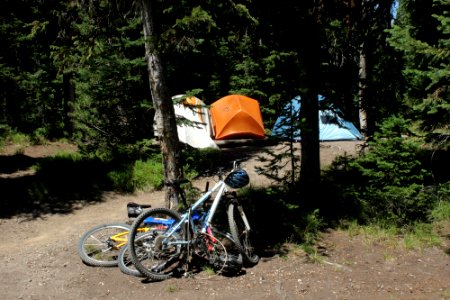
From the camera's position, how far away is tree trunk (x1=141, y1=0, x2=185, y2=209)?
6250 millimetres

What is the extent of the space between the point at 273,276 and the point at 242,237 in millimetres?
694

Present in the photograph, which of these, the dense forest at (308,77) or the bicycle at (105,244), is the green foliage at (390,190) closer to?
the dense forest at (308,77)

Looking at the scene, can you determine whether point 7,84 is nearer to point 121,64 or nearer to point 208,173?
point 121,64

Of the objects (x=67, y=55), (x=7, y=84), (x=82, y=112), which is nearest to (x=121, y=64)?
(x=82, y=112)

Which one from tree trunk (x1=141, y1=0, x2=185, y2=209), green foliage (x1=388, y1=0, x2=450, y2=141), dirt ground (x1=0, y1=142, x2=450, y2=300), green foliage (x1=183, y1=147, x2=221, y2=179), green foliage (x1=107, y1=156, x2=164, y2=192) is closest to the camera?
dirt ground (x1=0, y1=142, x2=450, y2=300)

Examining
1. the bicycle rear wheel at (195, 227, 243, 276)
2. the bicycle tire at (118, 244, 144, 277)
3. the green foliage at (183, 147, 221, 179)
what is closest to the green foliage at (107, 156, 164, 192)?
the green foliage at (183, 147, 221, 179)

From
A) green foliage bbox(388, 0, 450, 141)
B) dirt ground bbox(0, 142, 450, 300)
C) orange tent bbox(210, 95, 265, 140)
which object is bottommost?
→ dirt ground bbox(0, 142, 450, 300)

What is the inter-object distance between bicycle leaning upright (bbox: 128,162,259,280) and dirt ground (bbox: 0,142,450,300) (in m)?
0.22

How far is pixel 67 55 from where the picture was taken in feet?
22.2

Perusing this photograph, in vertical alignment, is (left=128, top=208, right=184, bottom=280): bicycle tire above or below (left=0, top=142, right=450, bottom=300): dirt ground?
above

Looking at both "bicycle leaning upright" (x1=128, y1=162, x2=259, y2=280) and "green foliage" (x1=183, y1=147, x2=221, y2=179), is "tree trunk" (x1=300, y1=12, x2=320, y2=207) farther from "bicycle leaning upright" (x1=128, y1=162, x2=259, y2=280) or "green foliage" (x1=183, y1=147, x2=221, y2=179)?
"green foliage" (x1=183, y1=147, x2=221, y2=179)

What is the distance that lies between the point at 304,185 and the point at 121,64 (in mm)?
7119

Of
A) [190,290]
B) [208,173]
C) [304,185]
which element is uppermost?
[208,173]

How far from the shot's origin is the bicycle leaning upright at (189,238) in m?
5.63
